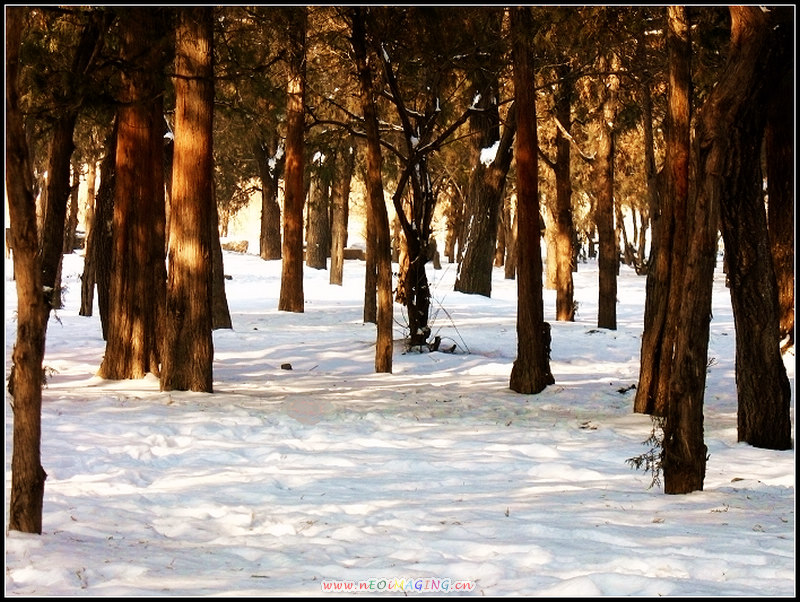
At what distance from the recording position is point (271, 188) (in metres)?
38.7

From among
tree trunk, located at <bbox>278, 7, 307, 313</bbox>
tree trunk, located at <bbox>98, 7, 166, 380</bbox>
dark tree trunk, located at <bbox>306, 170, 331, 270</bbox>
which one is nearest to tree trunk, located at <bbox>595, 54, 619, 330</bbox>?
tree trunk, located at <bbox>278, 7, 307, 313</bbox>

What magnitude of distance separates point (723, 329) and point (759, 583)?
15.9 m

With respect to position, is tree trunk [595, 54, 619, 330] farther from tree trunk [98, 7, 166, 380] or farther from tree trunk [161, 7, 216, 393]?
tree trunk [161, 7, 216, 393]

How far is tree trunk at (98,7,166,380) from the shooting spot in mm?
11859

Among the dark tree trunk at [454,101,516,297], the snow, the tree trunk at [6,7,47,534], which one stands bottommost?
the snow

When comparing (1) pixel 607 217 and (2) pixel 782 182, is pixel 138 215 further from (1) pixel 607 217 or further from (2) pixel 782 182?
(1) pixel 607 217

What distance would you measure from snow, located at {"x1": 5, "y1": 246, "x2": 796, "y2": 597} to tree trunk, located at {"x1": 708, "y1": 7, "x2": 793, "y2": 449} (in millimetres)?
429

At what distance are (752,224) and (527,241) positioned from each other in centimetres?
429

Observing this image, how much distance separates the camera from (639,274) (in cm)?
4738

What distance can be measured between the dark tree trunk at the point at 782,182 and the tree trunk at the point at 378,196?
4937mm

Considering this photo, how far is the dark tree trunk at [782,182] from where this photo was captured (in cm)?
1109

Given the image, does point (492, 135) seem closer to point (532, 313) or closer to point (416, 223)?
point (416, 223)

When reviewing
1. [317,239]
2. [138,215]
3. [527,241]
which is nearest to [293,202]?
[527,241]

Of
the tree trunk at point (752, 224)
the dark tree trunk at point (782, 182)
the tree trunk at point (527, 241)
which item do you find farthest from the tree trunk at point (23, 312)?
the tree trunk at point (527, 241)
